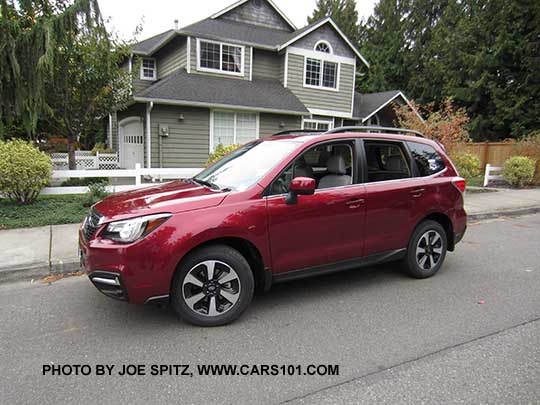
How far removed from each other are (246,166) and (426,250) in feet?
8.27

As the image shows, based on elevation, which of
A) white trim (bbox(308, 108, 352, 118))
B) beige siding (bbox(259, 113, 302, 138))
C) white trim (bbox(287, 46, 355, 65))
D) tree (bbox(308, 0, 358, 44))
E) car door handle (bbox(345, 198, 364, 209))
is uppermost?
tree (bbox(308, 0, 358, 44))

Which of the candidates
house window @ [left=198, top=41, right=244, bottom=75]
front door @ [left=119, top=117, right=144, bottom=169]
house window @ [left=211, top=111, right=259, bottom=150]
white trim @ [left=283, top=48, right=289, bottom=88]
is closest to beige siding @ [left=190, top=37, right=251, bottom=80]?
house window @ [left=198, top=41, right=244, bottom=75]

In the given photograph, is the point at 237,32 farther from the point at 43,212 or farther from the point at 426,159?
the point at 426,159

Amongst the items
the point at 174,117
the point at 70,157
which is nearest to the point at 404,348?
the point at 70,157

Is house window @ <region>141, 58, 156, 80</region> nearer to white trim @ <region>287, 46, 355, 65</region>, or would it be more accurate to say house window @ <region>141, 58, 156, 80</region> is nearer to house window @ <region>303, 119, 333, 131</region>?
white trim @ <region>287, 46, 355, 65</region>

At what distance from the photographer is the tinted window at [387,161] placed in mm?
4414

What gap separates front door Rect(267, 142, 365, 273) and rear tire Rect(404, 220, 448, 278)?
2.82ft

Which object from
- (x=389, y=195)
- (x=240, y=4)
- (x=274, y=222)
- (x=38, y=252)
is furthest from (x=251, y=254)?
(x=240, y=4)

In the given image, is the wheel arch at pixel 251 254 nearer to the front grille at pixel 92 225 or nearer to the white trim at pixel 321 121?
the front grille at pixel 92 225

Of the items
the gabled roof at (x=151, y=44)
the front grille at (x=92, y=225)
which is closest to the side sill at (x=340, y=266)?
the front grille at (x=92, y=225)

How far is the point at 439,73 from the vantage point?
96.8 ft

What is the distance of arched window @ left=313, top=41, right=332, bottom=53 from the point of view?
55.6ft

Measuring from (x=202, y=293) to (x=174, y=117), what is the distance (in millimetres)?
11310

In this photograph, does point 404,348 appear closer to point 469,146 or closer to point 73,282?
point 73,282
